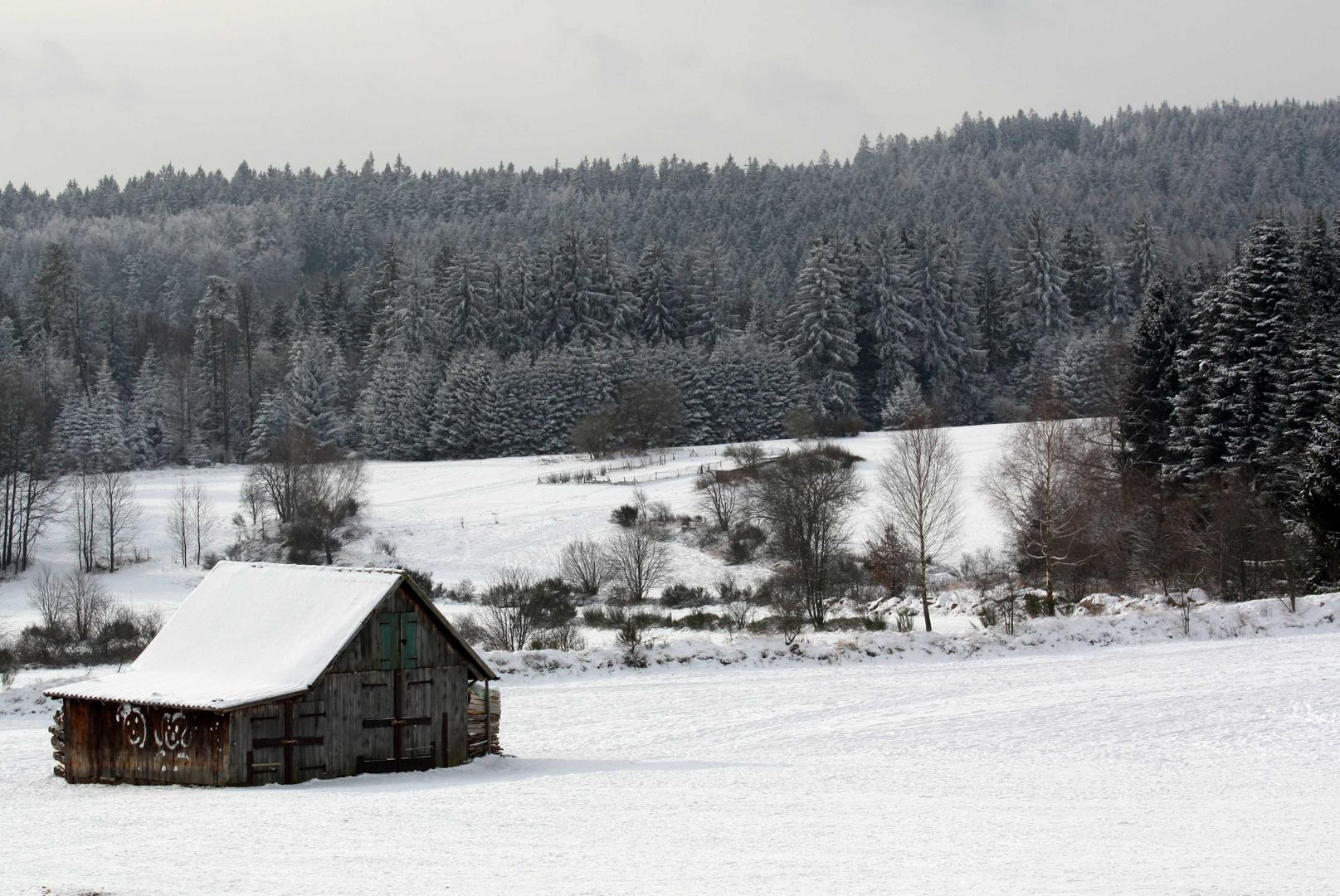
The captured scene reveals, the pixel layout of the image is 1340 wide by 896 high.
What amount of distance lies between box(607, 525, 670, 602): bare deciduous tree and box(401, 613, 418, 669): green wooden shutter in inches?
993

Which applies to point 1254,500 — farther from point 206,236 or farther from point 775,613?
point 206,236

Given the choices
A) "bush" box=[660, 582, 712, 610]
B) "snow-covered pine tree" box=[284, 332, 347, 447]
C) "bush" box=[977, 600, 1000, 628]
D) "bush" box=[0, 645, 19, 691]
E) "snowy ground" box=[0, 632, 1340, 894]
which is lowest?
"snowy ground" box=[0, 632, 1340, 894]

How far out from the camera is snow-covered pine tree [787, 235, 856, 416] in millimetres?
95000

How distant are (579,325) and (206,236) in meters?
96.9

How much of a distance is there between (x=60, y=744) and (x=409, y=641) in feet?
23.5

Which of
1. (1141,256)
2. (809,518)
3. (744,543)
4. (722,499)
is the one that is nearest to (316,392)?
(722,499)

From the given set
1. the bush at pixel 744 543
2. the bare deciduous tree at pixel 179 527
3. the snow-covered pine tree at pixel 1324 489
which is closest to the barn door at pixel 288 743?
the snow-covered pine tree at pixel 1324 489

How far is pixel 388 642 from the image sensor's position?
908 inches

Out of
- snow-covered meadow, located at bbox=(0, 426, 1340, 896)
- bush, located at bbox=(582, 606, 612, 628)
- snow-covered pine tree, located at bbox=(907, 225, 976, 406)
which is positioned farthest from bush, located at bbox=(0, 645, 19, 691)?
snow-covered pine tree, located at bbox=(907, 225, 976, 406)

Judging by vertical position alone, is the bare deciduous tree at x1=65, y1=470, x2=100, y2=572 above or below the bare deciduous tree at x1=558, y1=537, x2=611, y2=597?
above

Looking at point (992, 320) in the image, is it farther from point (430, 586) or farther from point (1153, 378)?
point (430, 586)

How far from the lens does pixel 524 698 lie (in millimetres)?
31234

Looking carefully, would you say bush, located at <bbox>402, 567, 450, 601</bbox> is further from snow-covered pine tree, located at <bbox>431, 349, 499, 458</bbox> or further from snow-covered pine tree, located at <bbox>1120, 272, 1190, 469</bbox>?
snow-covered pine tree, located at <bbox>431, 349, 499, 458</bbox>

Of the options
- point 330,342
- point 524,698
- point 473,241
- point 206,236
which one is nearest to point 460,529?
point 524,698
